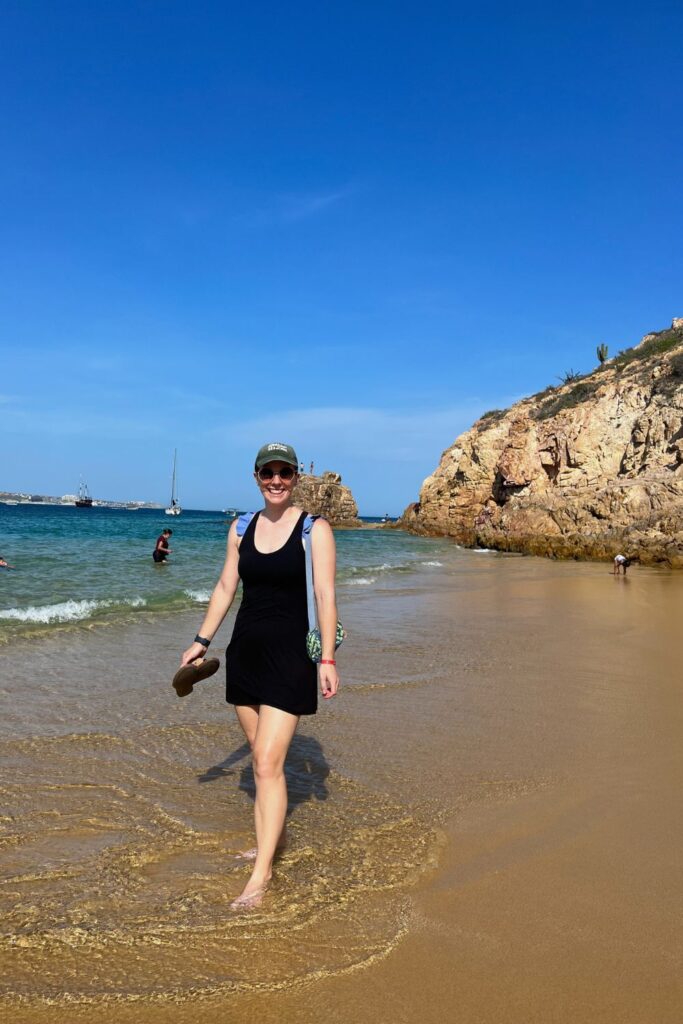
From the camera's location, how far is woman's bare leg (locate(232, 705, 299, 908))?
304 centimetres

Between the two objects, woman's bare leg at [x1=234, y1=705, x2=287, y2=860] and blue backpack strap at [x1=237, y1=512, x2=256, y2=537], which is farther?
blue backpack strap at [x1=237, y1=512, x2=256, y2=537]

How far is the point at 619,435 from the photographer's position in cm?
3569

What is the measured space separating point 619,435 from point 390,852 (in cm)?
3576

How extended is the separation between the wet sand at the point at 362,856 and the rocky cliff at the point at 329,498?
62.6m

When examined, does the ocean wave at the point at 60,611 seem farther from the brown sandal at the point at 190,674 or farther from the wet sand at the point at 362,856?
the brown sandal at the point at 190,674

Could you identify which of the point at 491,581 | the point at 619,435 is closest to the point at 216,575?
the point at 491,581

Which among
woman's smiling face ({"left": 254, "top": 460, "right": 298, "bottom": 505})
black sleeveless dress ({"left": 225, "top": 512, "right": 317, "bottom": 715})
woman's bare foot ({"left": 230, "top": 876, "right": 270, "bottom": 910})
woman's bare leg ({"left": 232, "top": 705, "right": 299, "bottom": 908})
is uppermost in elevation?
woman's smiling face ({"left": 254, "top": 460, "right": 298, "bottom": 505})

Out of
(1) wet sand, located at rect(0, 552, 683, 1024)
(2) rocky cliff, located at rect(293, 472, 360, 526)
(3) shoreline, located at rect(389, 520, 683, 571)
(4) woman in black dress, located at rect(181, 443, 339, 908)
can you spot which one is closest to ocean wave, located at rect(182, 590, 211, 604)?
(1) wet sand, located at rect(0, 552, 683, 1024)

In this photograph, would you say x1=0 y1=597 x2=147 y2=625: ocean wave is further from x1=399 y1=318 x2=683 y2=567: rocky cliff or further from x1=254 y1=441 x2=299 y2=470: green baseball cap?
x1=399 y1=318 x2=683 y2=567: rocky cliff

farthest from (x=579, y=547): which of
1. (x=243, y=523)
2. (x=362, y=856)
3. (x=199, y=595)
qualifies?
(x=243, y=523)

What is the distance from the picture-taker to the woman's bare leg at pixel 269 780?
3.04 m

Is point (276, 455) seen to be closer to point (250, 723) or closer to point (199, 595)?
point (250, 723)

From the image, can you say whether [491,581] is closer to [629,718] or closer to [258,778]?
[629,718]

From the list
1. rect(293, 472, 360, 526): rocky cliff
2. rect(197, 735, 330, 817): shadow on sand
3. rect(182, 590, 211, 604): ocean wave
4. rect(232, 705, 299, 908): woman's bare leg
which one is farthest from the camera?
rect(293, 472, 360, 526): rocky cliff
